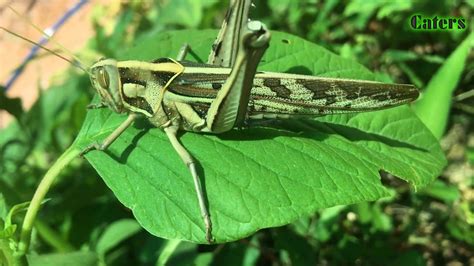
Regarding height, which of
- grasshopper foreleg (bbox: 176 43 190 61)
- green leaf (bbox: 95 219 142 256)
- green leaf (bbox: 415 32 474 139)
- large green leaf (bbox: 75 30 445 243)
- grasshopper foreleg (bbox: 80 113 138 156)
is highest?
grasshopper foreleg (bbox: 176 43 190 61)

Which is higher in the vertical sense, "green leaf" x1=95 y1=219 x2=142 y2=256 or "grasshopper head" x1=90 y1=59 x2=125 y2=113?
"grasshopper head" x1=90 y1=59 x2=125 y2=113

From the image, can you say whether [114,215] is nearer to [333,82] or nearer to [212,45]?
[212,45]

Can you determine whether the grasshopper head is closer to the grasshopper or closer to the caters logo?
the grasshopper

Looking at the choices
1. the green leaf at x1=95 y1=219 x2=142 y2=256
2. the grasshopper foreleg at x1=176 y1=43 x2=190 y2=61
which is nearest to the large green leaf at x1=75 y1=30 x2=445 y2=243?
the grasshopper foreleg at x1=176 y1=43 x2=190 y2=61

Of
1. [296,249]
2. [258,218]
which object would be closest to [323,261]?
[296,249]

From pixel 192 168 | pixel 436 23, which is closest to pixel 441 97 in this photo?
pixel 436 23

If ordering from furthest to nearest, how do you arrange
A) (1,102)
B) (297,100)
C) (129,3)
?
1. (129,3)
2. (1,102)
3. (297,100)
